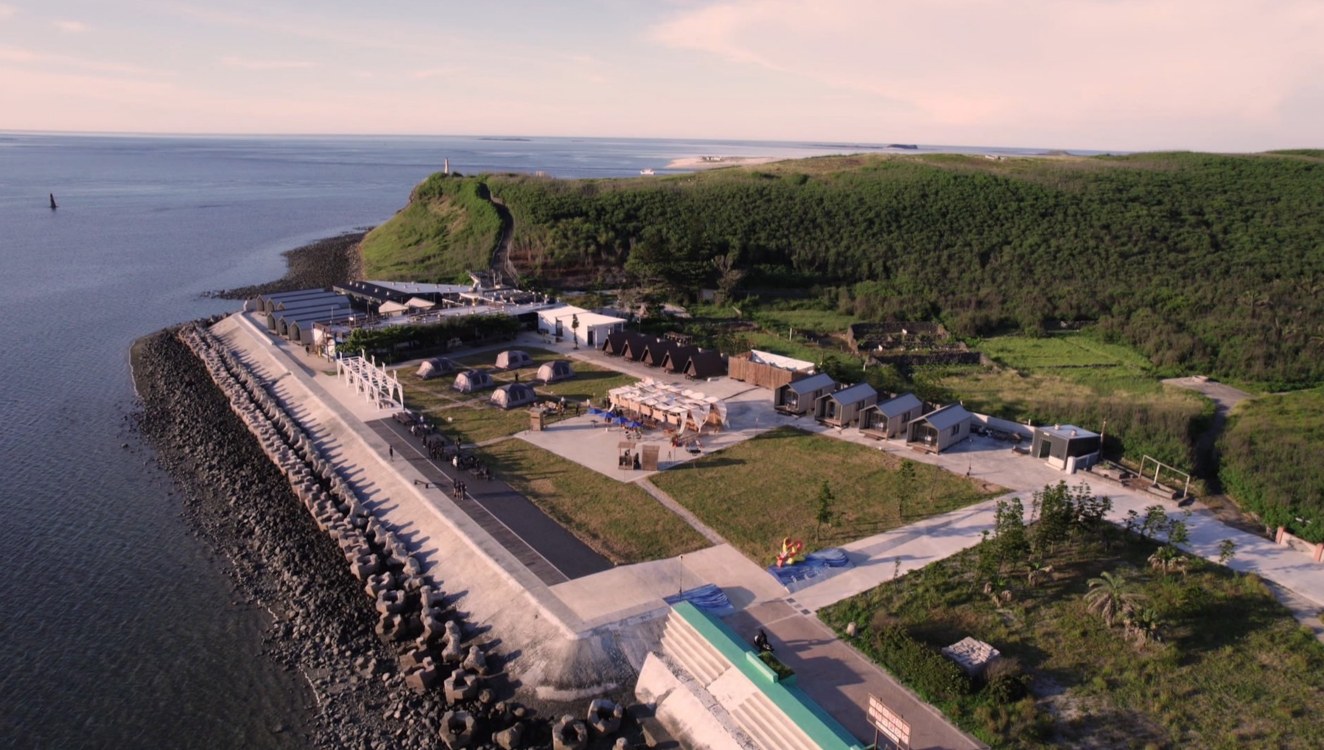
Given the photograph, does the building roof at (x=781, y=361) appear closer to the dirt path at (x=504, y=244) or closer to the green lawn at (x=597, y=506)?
the green lawn at (x=597, y=506)

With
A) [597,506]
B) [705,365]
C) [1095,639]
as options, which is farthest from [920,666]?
[705,365]

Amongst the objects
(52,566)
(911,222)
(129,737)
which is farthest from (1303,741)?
(911,222)

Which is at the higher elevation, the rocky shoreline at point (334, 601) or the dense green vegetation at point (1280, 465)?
the dense green vegetation at point (1280, 465)

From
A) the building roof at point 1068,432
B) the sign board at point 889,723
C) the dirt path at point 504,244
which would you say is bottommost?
the sign board at point 889,723

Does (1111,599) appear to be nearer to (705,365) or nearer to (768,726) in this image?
(768,726)

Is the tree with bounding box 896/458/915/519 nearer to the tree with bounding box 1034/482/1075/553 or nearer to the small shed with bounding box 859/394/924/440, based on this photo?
the tree with bounding box 1034/482/1075/553

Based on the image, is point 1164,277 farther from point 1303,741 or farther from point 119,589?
point 119,589

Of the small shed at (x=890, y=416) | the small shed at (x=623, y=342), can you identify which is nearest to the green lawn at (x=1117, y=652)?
the small shed at (x=890, y=416)
